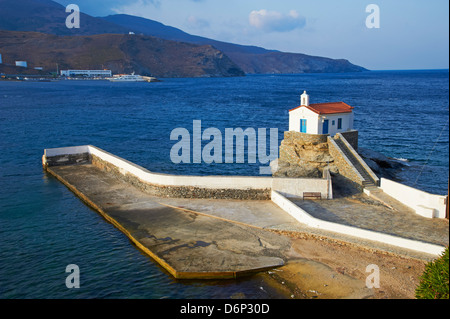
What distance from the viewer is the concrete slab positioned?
16.5 meters

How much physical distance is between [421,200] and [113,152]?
3250 centimetres

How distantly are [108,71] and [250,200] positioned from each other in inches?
7377

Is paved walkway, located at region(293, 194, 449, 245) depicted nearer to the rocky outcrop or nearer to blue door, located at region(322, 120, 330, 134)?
the rocky outcrop

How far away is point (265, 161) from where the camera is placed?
4134cm

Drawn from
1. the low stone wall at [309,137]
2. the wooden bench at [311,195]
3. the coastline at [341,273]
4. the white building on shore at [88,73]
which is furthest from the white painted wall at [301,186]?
the white building on shore at [88,73]

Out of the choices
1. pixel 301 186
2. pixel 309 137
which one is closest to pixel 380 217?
pixel 301 186

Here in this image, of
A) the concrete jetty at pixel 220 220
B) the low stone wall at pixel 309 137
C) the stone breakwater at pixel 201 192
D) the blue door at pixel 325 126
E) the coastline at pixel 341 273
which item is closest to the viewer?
the coastline at pixel 341 273

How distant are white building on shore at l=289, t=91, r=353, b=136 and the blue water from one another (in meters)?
7.10

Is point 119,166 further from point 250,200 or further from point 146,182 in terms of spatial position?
point 250,200

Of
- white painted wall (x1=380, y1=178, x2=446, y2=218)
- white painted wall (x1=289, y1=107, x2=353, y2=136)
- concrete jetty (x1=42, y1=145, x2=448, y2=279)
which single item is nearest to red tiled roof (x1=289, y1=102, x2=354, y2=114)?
white painted wall (x1=289, y1=107, x2=353, y2=136)

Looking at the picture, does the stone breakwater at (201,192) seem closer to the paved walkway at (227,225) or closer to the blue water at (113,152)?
the paved walkway at (227,225)

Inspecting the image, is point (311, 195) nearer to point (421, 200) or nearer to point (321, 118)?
point (421, 200)

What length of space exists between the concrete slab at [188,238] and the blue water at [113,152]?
56cm

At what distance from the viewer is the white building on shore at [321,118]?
31.0 m
